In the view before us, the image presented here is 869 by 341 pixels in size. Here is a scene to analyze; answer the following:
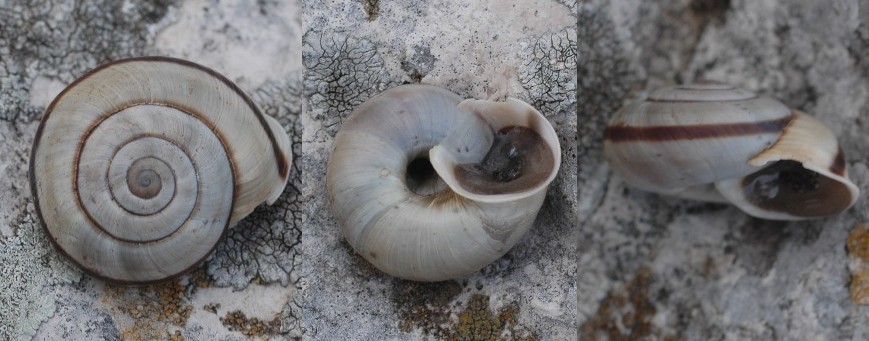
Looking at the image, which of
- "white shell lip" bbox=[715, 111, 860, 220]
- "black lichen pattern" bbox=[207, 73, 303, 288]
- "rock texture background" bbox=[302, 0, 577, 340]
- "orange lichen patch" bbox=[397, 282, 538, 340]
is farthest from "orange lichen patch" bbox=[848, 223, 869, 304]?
"black lichen pattern" bbox=[207, 73, 303, 288]

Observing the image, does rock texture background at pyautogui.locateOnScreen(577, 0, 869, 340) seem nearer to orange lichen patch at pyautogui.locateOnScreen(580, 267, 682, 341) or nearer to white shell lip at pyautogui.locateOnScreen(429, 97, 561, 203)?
orange lichen patch at pyautogui.locateOnScreen(580, 267, 682, 341)

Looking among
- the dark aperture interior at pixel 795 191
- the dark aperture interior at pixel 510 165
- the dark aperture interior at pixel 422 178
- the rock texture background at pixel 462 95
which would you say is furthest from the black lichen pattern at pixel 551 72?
the dark aperture interior at pixel 795 191

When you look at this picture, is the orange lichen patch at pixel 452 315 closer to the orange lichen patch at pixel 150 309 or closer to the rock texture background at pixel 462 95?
the rock texture background at pixel 462 95

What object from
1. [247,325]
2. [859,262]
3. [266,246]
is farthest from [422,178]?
[859,262]

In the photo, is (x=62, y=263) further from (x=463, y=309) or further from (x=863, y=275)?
(x=863, y=275)

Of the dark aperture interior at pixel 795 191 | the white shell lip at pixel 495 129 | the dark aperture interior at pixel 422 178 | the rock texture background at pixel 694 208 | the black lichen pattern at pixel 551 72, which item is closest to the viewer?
the white shell lip at pixel 495 129

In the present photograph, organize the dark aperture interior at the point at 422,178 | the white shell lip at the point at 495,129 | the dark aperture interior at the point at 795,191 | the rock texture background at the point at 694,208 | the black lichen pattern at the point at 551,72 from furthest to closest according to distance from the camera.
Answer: the rock texture background at the point at 694,208 → the dark aperture interior at the point at 795,191 → the black lichen pattern at the point at 551,72 → the dark aperture interior at the point at 422,178 → the white shell lip at the point at 495,129

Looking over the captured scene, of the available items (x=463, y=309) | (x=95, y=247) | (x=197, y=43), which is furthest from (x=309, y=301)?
(x=197, y=43)
